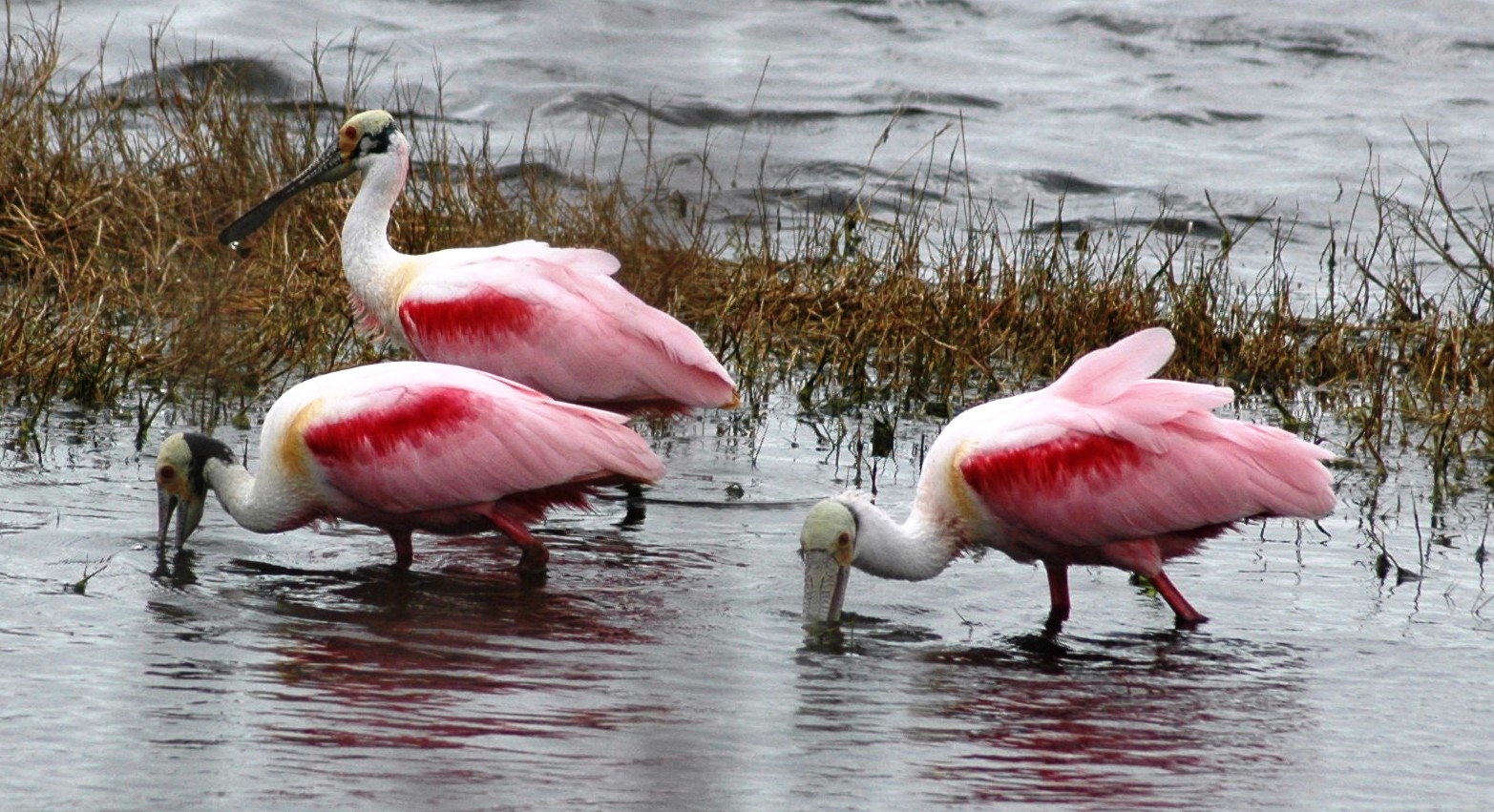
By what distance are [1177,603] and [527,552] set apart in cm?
187

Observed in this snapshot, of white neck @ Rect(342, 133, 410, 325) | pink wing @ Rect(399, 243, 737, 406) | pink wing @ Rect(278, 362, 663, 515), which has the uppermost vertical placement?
white neck @ Rect(342, 133, 410, 325)

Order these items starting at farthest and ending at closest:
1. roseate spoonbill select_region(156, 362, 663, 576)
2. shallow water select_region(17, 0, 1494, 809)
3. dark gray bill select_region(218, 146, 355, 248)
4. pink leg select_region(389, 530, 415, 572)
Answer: dark gray bill select_region(218, 146, 355, 248) → pink leg select_region(389, 530, 415, 572) → roseate spoonbill select_region(156, 362, 663, 576) → shallow water select_region(17, 0, 1494, 809)

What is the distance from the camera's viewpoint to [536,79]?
13.1m

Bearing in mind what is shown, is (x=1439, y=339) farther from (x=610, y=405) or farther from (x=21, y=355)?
(x=21, y=355)

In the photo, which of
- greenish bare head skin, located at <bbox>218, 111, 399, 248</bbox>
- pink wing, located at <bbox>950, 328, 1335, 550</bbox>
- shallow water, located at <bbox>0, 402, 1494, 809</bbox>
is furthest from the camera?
greenish bare head skin, located at <bbox>218, 111, 399, 248</bbox>

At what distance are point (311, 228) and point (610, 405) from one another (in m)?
2.74

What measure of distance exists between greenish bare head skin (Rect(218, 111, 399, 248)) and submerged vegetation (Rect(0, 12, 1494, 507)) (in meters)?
0.23

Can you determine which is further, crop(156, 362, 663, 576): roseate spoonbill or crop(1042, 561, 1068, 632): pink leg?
crop(156, 362, 663, 576): roseate spoonbill

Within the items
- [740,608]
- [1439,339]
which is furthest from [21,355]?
[1439,339]

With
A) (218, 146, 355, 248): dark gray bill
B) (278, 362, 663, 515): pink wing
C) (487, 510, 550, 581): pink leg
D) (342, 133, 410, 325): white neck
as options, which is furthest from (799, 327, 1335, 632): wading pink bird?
(218, 146, 355, 248): dark gray bill

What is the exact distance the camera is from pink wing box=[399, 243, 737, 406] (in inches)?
301

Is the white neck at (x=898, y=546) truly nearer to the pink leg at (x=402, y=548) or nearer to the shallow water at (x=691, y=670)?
the shallow water at (x=691, y=670)

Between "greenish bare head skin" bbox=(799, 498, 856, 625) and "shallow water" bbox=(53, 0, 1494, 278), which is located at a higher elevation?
"shallow water" bbox=(53, 0, 1494, 278)

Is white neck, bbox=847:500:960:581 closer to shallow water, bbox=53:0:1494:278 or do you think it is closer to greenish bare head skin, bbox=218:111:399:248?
greenish bare head skin, bbox=218:111:399:248
